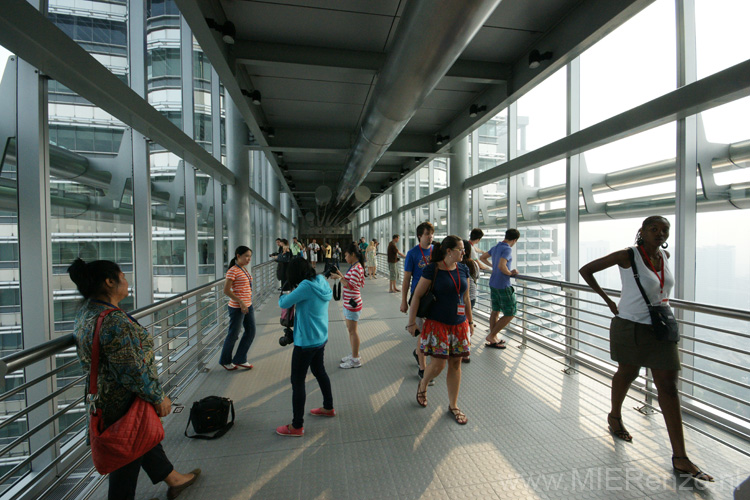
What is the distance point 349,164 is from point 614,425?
6.48 meters

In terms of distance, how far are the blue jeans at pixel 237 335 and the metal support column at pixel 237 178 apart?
3181 mm

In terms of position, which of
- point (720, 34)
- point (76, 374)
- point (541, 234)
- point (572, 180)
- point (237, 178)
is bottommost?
point (76, 374)

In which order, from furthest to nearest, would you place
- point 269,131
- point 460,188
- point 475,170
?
1. point 475,170
2. point 460,188
3. point 269,131

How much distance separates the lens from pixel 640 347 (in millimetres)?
2156

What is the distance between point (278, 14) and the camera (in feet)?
12.1

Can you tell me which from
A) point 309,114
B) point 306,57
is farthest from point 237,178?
point 306,57

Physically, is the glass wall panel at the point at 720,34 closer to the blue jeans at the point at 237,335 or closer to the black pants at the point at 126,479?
the black pants at the point at 126,479

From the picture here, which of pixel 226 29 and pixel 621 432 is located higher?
pixel 226 29

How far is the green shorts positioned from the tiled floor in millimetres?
842

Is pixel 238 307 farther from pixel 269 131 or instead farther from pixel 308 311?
pixel 269 131

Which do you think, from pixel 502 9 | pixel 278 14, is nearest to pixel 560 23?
pixel 502 9

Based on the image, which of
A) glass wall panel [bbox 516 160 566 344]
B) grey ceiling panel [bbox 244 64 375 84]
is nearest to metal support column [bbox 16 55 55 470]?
grey ceiling panel [bbox 244 64 375 84]

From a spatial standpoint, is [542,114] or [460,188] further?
[460,188]

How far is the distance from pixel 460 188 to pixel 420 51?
500cm
